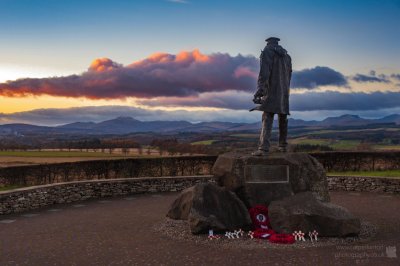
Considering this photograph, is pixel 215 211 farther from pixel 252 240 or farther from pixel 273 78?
pixel 273 78

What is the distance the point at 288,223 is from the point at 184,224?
3106mm

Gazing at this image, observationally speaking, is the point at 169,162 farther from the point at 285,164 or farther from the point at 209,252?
the point at 209,252

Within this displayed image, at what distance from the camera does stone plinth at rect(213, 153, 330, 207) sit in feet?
42.4

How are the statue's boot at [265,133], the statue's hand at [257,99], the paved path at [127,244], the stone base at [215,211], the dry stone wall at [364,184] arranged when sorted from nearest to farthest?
the paved path at [127,244] < the stone base at [215,211] < the statue's hand at [257,99] < the statue's boot at [265,133] < the dry stone wall at [364,184]

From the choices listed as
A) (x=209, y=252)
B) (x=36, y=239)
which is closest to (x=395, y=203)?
(x=209, y=252)

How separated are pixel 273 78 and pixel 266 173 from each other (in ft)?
9.67

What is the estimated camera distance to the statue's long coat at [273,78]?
13570mm

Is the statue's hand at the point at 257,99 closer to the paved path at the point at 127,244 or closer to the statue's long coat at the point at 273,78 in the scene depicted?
the statue's long coat at the point at 273,78

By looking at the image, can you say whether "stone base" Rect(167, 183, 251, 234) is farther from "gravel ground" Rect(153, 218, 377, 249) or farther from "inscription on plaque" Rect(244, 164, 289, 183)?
"inscription on plaque" Rect(244, 164, 289, 183)

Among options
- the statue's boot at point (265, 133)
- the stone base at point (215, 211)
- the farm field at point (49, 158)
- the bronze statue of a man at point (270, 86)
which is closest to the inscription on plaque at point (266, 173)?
the bronze statue of a man at point (270, 86)

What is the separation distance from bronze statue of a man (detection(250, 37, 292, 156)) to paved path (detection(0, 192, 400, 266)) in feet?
13.0

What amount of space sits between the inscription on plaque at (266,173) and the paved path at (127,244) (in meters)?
2.91

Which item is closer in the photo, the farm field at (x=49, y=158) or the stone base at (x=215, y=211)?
the stone base at (x=215, y=211)

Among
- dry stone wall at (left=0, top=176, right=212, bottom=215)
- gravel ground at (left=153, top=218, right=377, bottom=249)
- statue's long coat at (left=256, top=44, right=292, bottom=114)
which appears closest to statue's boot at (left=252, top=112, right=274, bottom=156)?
statue's long coat at (left=256, top=44, right=292, bottom=114)
